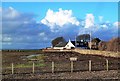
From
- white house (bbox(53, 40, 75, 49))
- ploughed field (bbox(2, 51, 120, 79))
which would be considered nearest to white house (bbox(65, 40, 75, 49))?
white house (bbox(53, 40, 75, 49))

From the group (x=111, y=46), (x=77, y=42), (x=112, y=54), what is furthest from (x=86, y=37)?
(x=112, y=54)

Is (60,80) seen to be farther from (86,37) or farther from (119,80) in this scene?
(86,37)

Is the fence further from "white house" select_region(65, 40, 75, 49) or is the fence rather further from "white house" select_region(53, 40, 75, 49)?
"white house" select_region(65, 40, 75, 49)

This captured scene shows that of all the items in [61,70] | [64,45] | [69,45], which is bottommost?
[61,70]

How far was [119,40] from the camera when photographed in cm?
8362

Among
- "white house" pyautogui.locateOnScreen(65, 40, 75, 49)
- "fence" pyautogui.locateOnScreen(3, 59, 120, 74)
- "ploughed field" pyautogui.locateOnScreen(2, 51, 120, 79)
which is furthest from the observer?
"white house" pyautogui.locateOnScreen(65, 40, 75, 49)

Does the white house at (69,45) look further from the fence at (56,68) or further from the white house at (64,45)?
the fence at (56,68)

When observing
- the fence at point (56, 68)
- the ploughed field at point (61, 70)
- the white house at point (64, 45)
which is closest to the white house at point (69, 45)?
the white house at point (64, 45)

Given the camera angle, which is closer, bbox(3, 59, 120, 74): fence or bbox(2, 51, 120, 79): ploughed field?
bbox(2, 51, 120, 79): ploughed field

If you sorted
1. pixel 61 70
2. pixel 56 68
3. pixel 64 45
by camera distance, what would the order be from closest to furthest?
pixel 61 70 → pixel 56 68 → pixel 64 45

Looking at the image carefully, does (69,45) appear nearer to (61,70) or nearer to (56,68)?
(56,68)

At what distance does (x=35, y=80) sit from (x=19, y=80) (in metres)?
1.19

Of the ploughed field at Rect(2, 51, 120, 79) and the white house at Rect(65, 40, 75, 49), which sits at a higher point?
the white house at Rect(65, 40, 75, 49)

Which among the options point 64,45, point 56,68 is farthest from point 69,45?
point 56,68
